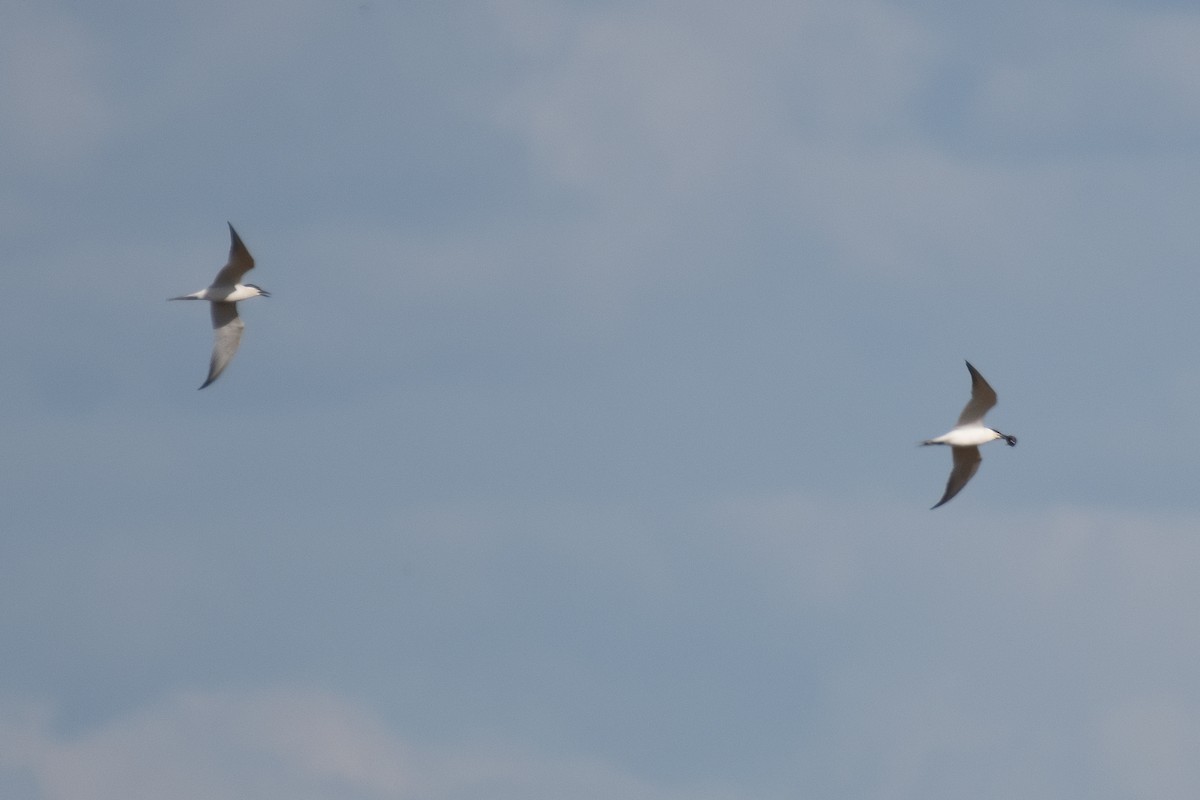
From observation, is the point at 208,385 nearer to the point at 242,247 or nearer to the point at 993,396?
the point at 242,247

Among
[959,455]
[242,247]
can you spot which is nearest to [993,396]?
[959,455]

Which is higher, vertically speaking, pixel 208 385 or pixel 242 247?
pixel 242 247

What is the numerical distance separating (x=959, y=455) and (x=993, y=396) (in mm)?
1885

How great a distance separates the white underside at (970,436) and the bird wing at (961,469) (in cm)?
40

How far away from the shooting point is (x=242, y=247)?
6141cm

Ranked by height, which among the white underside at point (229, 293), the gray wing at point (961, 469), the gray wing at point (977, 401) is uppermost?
the white underside at point (229, 293)

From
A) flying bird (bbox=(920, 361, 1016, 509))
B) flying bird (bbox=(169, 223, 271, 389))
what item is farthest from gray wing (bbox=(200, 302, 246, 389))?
flying bird (bbox=(920, 361, 1016, 509))

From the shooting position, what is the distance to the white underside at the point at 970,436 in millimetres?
56781

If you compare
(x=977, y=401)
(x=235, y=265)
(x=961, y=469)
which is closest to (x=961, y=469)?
(x=961, y=469)

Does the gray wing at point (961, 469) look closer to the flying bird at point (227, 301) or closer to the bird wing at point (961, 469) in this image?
the bird wing at point (961, 469)

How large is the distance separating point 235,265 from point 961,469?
21.9 m

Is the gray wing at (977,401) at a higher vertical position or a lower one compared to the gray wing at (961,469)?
higher

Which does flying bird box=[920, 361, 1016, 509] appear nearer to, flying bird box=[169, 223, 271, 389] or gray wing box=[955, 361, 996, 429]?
gray wing box=[955, 361, 996, 429]

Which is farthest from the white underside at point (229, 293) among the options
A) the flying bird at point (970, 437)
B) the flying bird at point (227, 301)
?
the flying bird at point (970, 437)
